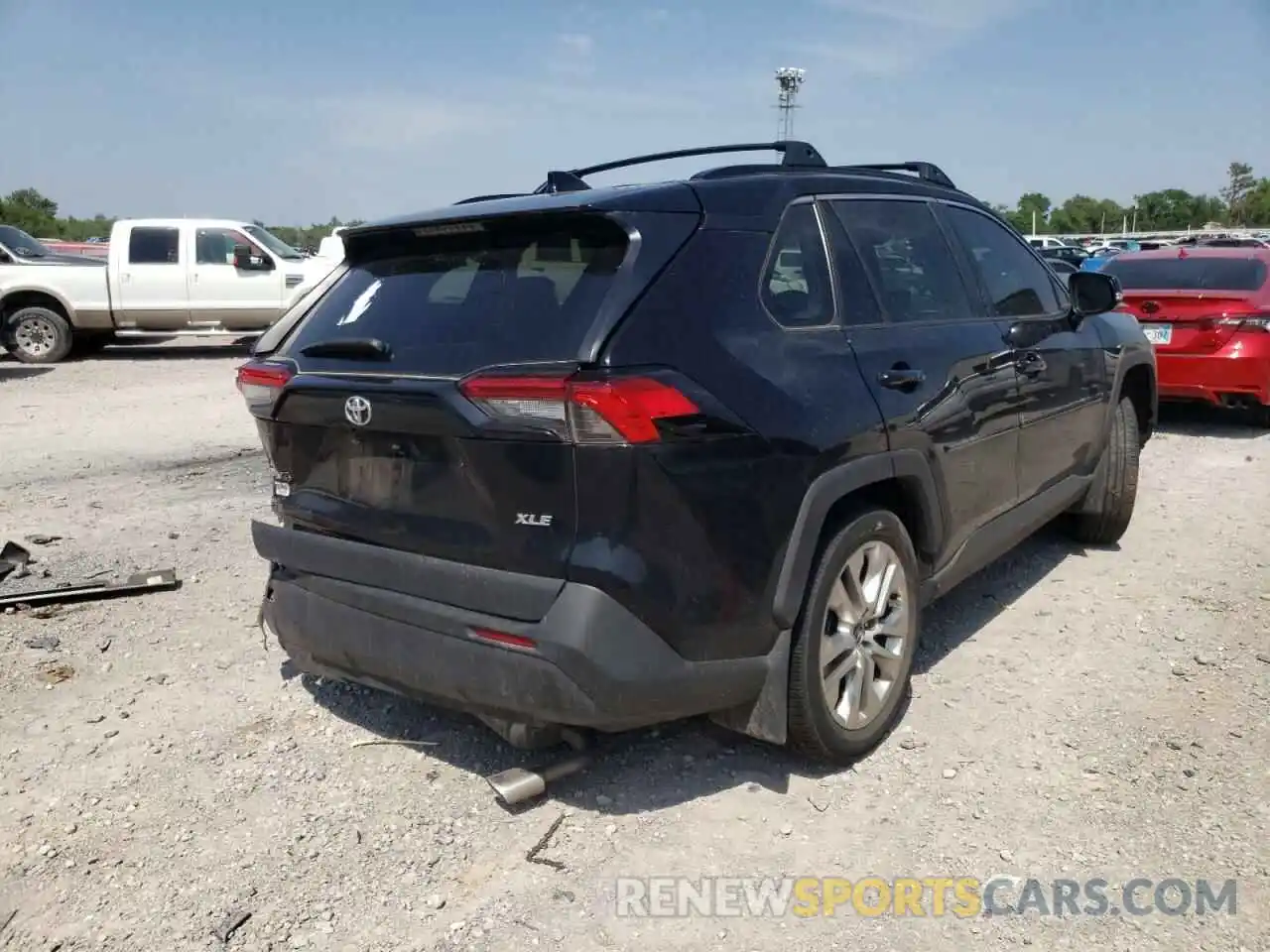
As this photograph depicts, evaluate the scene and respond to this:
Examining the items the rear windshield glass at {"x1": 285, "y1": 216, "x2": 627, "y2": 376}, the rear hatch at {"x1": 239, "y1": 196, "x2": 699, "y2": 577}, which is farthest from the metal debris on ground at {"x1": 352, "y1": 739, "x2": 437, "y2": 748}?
the rear windshield glass at {"x1": 285, "y1": 216, "x2": 627, "y2": 376}

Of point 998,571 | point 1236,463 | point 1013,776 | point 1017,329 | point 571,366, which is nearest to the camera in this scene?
point 571,366

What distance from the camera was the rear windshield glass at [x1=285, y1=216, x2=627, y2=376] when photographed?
2.75 m

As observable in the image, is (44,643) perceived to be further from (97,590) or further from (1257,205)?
(1257,205)

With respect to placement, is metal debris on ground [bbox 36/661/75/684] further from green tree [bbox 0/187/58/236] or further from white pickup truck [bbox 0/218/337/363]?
green tree [bbox 0/187/58/236]

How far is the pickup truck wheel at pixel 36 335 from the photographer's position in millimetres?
14861

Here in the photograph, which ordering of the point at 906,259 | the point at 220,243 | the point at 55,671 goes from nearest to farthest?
the point at 906,259 → the point at 55,671 → the point at 220,243

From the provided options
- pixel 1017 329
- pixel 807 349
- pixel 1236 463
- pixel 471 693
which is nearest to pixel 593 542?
pixel 471 693

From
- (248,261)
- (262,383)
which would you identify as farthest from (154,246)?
(262,383)

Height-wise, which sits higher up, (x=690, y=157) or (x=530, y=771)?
(x=690, y=157)

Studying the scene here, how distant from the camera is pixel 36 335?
14.9 m

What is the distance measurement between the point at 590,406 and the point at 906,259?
1815 mm

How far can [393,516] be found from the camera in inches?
117

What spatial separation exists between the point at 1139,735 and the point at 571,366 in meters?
2.42

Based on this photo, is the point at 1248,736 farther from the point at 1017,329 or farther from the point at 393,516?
the point at 393,516
